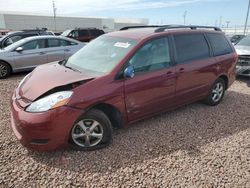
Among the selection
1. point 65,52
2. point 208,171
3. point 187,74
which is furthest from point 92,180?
point 65,52

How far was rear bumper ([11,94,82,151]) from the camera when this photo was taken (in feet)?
9.17

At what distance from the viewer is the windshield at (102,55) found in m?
3.46

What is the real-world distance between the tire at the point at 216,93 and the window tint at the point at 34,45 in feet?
20.3

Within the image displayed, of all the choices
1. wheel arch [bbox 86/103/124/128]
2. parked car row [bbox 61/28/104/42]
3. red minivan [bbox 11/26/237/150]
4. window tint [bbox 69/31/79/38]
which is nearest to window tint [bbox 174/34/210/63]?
red minivan [bbox 11/26/237/150]

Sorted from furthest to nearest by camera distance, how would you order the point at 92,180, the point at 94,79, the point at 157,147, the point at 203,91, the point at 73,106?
the point at 203,91 < the point at 157,147 < the point at 94,79 < the point at 73,106 < the point at 92,180

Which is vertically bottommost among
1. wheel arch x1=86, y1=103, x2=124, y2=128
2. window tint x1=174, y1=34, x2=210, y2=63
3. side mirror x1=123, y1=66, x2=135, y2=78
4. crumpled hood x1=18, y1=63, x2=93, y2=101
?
wheel arch x1=86, y1=103, x2=124, y2=128

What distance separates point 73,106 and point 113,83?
2.21 ft

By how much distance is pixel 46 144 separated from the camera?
9.57 feet

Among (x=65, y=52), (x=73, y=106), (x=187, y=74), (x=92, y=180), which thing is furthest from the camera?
(x=65, y=52)

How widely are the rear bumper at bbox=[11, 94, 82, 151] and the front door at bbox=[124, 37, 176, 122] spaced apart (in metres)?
0.93

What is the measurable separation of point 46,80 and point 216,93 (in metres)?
3.74

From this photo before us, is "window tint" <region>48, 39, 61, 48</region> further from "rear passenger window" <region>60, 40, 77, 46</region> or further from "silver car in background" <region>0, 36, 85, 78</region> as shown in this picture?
"rear passenger window" <region>60, 40, 77, 46</region>

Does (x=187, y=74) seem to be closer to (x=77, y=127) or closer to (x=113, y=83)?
(x=113, y=83)

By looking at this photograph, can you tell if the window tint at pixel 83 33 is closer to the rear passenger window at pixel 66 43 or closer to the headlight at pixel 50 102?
the rear passenger window at pixel 66 43
